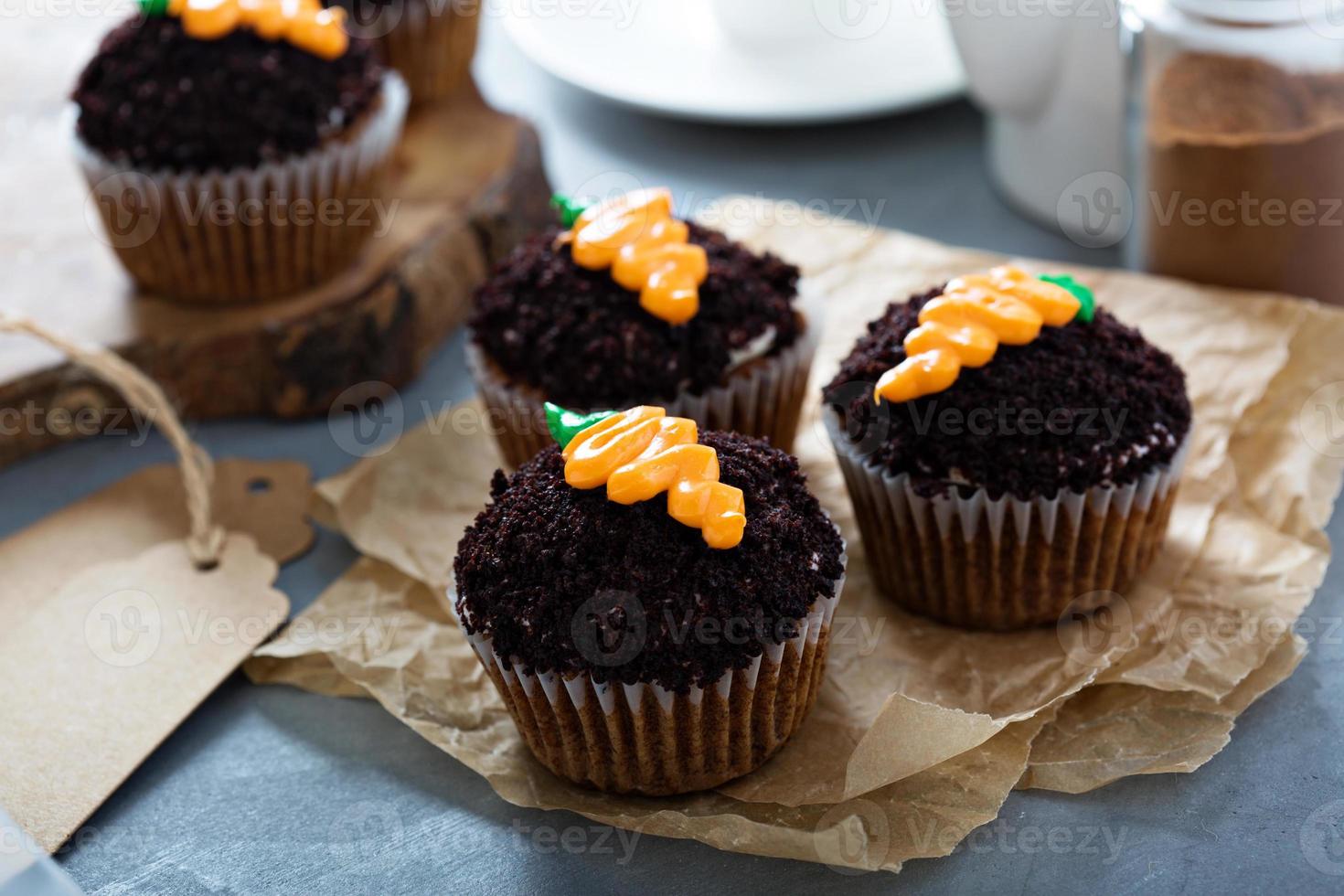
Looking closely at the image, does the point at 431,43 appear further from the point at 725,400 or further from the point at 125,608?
the point at 125,608

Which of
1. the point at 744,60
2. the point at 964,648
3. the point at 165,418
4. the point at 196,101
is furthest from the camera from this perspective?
the point at 744,60

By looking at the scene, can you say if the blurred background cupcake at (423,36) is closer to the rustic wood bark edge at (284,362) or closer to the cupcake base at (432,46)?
the cupcake base at (432,46)

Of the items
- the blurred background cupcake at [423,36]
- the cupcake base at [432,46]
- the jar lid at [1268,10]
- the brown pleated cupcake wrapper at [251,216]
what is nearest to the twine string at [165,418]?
the brown pleated cupcake wrapper at [251,216]

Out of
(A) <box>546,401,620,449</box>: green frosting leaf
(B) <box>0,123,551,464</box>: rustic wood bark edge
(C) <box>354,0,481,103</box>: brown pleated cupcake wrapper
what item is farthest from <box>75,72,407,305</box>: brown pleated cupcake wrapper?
(A) <box>546,401,620,449</box>: green frosting leaf

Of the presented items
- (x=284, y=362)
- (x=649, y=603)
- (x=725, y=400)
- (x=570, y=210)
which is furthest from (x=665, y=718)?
(x=284, y=362)

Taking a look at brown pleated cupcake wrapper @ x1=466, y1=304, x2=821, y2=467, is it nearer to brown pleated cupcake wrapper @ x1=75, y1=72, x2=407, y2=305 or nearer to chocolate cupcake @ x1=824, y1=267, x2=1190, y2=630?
chocolate cupcake @ x1=824, y1=267, x2=1190, y2=630

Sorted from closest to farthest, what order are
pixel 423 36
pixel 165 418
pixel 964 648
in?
1. pixel 964 648
2. pixel 165 418
3. pixel 423 36

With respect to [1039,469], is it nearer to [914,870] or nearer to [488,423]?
[914,870]
